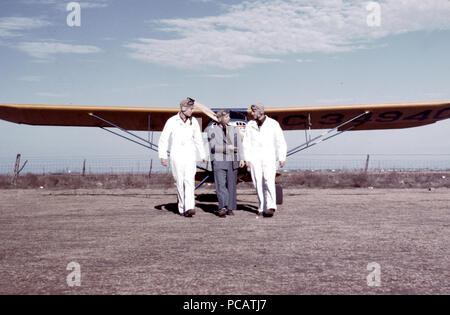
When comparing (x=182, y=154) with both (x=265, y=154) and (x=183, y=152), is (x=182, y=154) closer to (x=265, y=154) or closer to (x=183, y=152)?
(x=183, y=152)

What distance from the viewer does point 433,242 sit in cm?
434

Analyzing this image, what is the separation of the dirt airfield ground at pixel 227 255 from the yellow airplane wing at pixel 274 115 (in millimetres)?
4878

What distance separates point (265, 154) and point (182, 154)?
1.40 m

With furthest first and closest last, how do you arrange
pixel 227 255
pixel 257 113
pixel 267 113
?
pixel 267 113, pixel 257 113, pixel 227 255

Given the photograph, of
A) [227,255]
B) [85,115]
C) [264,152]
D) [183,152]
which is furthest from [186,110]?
[85,115]

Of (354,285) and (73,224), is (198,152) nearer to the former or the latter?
(73,224)

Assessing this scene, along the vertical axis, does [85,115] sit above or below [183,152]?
above

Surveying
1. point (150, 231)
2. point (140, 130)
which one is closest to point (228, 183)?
point (150, 231)

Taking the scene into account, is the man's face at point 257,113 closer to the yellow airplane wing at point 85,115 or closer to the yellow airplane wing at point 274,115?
the yellow airplane wing at point 274,115

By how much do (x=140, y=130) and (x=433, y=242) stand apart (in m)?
10.2

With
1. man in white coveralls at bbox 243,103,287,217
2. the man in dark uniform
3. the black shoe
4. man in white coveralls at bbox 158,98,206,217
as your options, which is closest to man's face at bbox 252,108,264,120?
man in white coveralls at bbox 243,103,287,217

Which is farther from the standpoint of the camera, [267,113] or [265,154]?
[267,113]

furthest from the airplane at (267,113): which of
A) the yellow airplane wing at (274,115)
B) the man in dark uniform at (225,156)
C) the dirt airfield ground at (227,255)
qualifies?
the dirt airfield ground at (227,255)

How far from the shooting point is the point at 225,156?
718 centimetres
